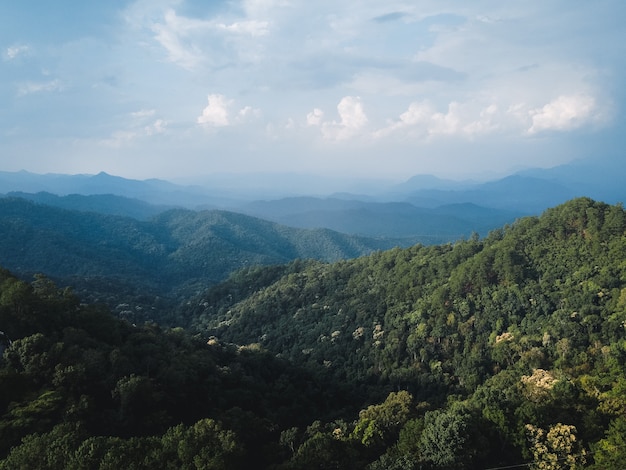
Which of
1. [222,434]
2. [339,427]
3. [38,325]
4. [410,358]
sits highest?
[38,325]

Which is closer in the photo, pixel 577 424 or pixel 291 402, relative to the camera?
pixel 577 424

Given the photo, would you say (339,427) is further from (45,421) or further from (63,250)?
(63,250)

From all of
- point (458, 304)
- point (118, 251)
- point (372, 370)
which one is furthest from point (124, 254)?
point (458, 304)

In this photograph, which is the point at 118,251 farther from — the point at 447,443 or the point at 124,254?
the point at 447,443

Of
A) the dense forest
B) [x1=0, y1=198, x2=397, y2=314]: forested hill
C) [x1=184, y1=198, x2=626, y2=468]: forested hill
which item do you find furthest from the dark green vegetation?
[x1=0, y1=198, x2=397, y2=314]: forested hill

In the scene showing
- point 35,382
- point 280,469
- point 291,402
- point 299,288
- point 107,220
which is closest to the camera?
point 280,469

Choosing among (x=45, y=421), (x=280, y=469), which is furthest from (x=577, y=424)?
(x=45, y=421)
